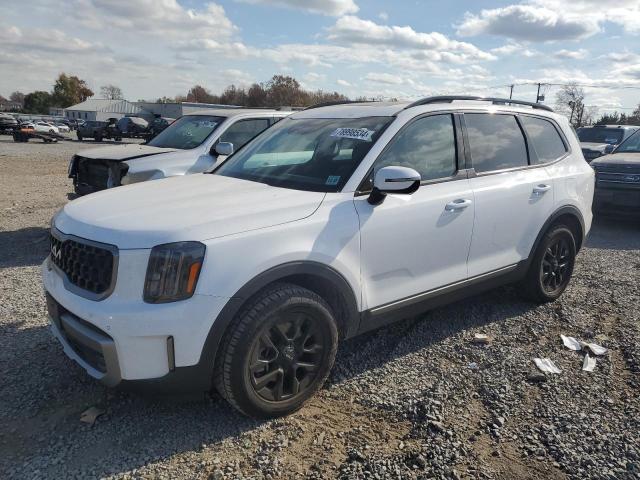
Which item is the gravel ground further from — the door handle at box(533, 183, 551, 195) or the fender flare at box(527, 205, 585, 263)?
the door handle at box(533, 183, 551, 195)

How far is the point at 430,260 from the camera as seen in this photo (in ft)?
12.4

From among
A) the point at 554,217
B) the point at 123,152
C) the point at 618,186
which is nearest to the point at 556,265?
the point at 554,217

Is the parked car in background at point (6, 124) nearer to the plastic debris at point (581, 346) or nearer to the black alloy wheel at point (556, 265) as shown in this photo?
the black alloy wheel at point (556, 265)

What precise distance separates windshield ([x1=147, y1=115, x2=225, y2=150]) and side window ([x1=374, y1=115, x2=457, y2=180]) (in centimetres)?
438

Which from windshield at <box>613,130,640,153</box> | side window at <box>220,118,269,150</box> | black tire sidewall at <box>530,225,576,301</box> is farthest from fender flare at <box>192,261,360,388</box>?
windshield at <box>613,130,640,153</box>

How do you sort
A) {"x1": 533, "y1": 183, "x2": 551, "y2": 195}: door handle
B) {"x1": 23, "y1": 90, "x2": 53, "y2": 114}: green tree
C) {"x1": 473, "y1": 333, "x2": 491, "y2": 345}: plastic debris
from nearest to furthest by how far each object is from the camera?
{"x1": 473, "y1": 333, "x2": 491, "y2": 345}: plastic debris
{"x1": 533, "y1": 183, "x2": 551, "y2": 195}: door handle
{"x1": 23, "y1": 90, "x2": 53, "y2": 114}: green tree

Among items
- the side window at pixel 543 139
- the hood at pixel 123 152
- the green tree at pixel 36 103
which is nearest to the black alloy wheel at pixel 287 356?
the side window at pixel 543 139

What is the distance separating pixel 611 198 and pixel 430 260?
6653mm

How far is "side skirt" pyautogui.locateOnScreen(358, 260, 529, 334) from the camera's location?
355 cm

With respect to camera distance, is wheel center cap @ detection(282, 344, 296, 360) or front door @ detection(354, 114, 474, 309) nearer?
wheel center cap @ detection(282, 344, 296, 360)

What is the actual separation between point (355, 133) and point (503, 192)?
138 centimetres

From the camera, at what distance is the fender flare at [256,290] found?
2742 mm

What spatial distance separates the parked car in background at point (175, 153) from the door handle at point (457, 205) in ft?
11.1

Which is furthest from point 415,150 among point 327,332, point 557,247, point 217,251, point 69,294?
point 69,294
